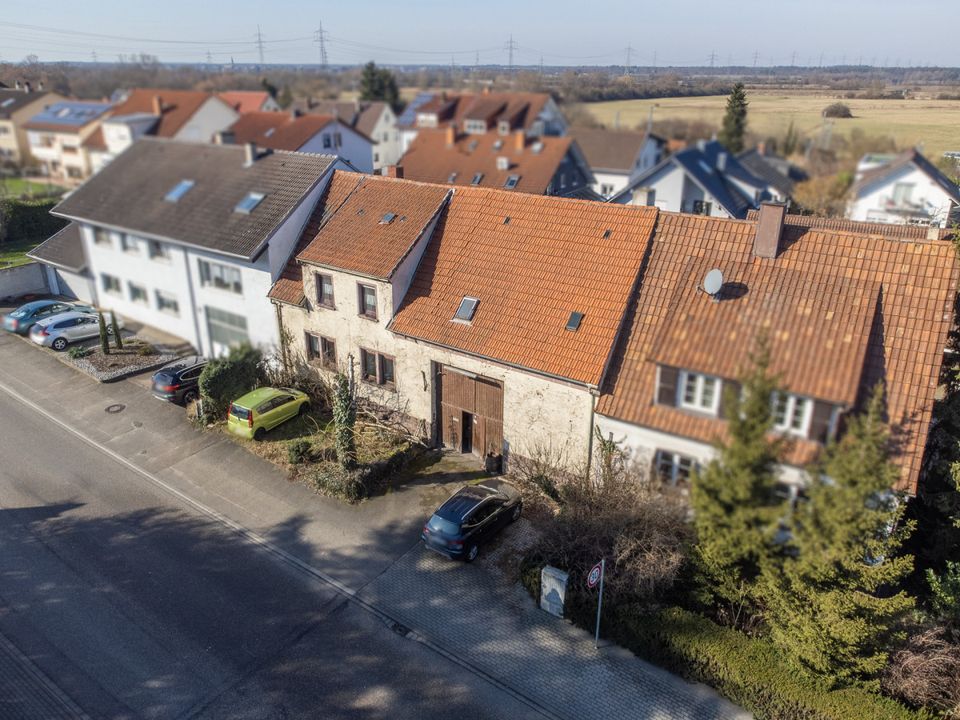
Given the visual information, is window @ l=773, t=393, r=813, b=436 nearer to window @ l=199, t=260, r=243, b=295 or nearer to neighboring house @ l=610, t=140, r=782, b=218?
window @ l=199, t=260, r=243, b=295

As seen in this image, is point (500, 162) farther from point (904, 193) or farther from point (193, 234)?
point (904, 193)

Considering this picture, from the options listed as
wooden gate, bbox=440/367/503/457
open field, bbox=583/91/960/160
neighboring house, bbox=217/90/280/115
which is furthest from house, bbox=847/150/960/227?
neighboring house, bbox=217/90/280/115

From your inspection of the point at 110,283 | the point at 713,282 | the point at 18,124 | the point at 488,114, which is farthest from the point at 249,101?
the point at 713,282

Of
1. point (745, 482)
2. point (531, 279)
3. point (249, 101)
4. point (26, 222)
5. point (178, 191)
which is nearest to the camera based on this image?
point (745, 482)

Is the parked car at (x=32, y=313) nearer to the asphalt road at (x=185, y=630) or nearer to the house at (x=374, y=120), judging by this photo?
the asphalt road at (x=185, y=630)

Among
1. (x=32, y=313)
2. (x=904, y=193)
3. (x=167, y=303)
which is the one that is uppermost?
(x=904, y=193)

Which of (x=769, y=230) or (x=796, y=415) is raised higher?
(x=769, y=230)

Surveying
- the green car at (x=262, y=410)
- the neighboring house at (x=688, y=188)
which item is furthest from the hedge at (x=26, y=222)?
the neighboring house at (x=688, y=188)

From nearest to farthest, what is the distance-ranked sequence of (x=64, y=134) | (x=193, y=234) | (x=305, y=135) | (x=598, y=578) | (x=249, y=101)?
(x=598, y=578) → (x=193, y=234) → (x=305, y=135) → (x=64, y=134) → (x=249, y=101)
